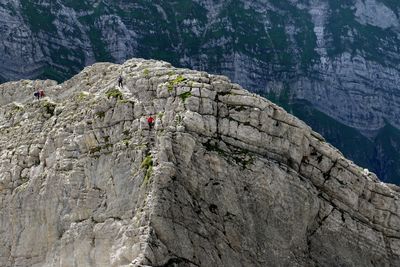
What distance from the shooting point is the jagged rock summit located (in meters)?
51.0

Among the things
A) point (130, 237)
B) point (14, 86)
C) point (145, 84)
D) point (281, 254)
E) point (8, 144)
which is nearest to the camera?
point (130, 237)

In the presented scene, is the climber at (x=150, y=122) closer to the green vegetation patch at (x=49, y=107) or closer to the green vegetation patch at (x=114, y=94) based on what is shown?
the green vegetation patch at (x=114, y=94)

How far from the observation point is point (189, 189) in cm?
5197

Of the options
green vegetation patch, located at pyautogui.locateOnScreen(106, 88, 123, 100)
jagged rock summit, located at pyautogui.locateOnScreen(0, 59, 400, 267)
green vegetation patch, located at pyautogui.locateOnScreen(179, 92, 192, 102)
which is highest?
green vegetation patch, located at pyautogui.locateOnScreen(179, 92, 192, 102)

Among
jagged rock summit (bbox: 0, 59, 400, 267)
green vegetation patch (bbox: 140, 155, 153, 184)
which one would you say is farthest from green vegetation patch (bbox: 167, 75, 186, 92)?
green vegetation patch (bbox: 140, 155, 153, 184)

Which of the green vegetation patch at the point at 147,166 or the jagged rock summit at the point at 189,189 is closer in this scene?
the jagged rock summit at the point at 189,189

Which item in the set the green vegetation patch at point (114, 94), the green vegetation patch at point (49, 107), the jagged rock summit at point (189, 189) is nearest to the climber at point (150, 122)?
the jagged rock summit at point (189, 189)

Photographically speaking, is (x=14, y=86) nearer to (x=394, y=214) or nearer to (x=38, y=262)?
(x=38, y=262)

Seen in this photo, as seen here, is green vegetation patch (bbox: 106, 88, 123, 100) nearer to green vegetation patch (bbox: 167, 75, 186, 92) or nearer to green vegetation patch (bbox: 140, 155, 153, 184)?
green vegetation patch (bbox: 167, 75, 186, 92)

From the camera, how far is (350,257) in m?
54.6

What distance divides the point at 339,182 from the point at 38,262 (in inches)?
788

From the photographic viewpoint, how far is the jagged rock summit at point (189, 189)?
167ft

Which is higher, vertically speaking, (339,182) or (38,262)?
(339,182)

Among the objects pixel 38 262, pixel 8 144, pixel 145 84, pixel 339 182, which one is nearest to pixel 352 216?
pixel 339 182
